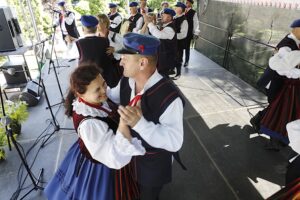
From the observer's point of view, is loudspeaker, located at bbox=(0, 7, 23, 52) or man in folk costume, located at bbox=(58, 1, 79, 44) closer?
loudspeaker, located at bbox=(0, 7, 23, 52)

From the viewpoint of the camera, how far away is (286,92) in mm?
2256

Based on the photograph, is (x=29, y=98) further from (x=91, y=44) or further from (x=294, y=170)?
(x=294, y=170)

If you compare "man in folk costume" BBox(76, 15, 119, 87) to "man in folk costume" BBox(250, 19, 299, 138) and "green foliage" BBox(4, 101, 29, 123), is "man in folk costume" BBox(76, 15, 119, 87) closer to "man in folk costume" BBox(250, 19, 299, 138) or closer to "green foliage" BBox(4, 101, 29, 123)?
"green foliage" BBox(4, 101, 29, 123)

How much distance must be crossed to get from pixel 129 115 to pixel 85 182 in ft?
2.18

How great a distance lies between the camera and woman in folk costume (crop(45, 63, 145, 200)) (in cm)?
109

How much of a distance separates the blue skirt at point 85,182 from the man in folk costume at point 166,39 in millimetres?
2354

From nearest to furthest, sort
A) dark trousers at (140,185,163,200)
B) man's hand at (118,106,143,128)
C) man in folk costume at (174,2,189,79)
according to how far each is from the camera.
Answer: man's hand at (118,106,143,128) < dark trousers at (140,185,163,200) < man in folk costume at (174,2,189,79)

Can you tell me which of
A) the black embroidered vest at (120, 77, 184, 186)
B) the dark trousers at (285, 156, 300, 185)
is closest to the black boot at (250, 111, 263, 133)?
the dark trousers at (285, 156, 300, 185)

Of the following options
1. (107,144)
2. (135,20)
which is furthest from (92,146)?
(135,20)

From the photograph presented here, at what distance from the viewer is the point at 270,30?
3.81 metres

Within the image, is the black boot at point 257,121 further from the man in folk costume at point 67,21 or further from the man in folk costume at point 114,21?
the man in folk costume at point 67,21

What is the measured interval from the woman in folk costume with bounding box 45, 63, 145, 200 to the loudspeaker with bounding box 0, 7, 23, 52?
282 cm

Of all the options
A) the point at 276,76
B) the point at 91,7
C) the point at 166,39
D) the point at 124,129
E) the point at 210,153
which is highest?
the point at 91,7

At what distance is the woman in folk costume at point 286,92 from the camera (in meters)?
2.05
